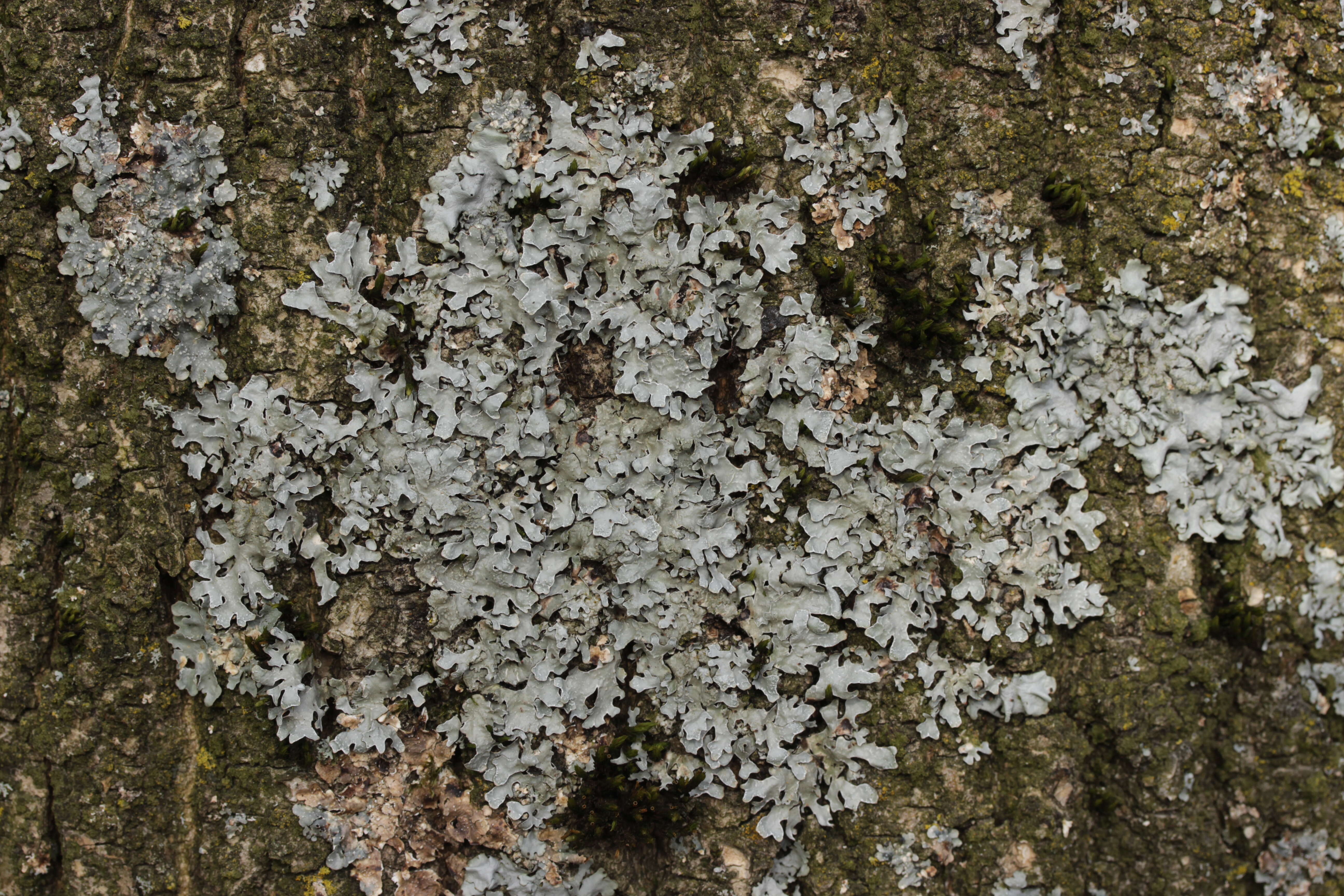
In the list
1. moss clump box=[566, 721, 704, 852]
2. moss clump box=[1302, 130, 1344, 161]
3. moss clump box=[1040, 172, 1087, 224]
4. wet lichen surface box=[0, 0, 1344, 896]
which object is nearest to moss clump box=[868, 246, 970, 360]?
wet lichen surface box=[0, 0, 1344, 896]

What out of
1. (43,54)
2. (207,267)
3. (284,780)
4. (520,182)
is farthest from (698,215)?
(284,780)

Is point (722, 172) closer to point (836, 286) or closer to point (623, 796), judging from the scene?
point (836, 286)

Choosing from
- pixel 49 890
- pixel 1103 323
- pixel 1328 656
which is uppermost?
pixel 1103 323

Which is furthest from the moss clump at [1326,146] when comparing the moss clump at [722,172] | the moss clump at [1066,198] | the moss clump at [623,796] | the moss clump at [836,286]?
the moss clump at [623,796]

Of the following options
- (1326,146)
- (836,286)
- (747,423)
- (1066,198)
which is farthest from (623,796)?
(1326,146)

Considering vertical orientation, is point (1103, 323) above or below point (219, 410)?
above

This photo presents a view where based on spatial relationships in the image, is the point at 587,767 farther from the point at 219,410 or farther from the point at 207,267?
the point at 207,267

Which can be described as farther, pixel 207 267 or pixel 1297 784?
pixel 1297 784
